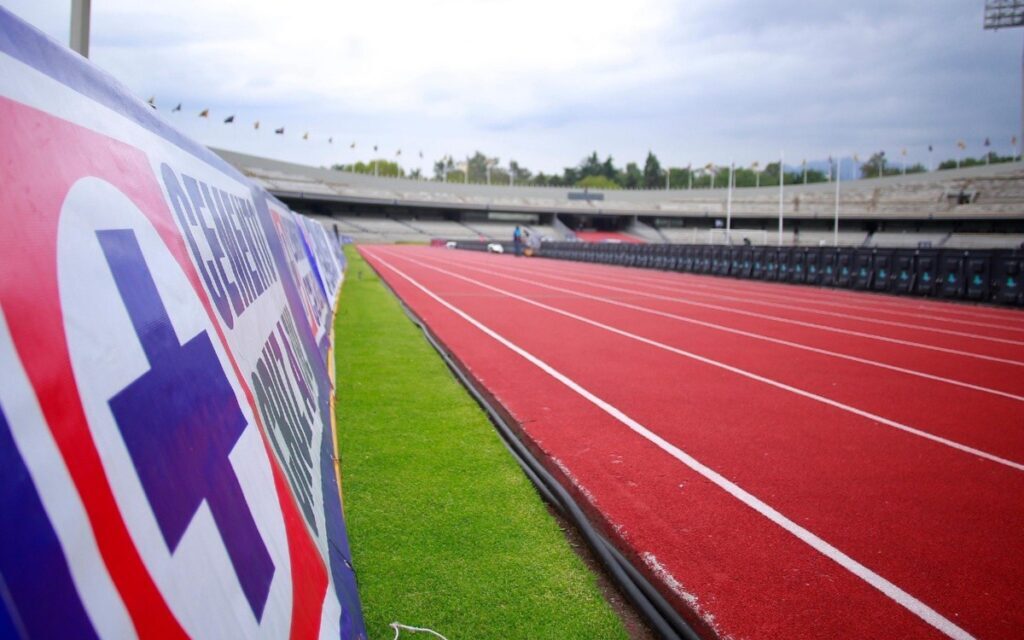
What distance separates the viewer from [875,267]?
64.3 feet

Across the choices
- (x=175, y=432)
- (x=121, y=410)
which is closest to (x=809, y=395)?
(x=175, y=432)

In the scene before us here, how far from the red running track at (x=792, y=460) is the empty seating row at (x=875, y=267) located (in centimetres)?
625

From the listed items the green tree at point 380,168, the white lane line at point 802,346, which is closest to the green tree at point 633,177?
the green tree at point 380,168

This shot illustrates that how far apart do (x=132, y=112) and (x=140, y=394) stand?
4.15 ft

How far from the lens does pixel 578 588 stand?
2.94m

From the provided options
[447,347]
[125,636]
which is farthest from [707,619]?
[447,347]

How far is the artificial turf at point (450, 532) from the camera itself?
269cm

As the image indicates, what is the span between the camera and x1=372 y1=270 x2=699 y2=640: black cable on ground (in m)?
2.68

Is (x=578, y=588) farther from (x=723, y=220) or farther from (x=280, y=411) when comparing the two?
(x=723, y=220)

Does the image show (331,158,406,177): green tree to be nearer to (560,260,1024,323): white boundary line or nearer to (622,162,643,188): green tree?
(622,162,643,188): green tree

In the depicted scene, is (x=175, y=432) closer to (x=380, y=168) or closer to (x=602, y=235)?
(x=602, y=235)

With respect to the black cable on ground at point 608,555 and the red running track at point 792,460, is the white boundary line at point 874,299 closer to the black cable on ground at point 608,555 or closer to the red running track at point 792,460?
the red running track at point 792,460

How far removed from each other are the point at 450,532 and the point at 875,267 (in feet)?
65.9

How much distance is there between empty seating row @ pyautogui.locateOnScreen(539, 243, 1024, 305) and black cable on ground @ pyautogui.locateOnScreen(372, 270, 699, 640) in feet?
53.4
